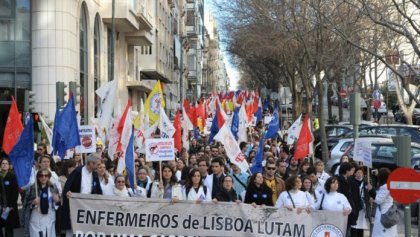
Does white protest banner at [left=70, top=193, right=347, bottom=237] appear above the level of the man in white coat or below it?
below

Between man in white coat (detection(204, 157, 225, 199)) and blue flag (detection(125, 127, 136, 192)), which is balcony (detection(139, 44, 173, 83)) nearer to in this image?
blue flag (detection(125, 127, 136, 192))

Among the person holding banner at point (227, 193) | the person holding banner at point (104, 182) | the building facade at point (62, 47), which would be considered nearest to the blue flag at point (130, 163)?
the person holding banner at point (104, 182)

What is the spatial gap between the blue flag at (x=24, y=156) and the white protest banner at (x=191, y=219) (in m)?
0.77

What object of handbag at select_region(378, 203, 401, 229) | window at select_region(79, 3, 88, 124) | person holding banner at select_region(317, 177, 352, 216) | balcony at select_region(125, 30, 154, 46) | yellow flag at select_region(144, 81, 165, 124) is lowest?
handbag at select_region(378, 203, 401, 229)

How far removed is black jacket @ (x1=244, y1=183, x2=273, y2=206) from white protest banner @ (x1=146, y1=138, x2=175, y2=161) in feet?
8.36

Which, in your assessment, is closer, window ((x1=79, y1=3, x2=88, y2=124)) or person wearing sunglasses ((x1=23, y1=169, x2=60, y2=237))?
person wearing sunglasses ((x1=23, y1=169, x2=60, y2=237))

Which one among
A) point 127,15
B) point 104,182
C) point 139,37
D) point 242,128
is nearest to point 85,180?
point 104,182

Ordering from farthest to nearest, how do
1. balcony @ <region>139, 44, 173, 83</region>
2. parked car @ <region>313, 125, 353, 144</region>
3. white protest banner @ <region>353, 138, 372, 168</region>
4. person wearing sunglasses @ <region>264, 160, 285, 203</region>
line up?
balcony @ <region>139, 44, 173, 83</region>, parked car @ <region>313, 125, 353, 144</region>, white protest banner @ <region>353, 138, 372, 168</region>, person wearing sunglasses @ <region>264, 160, 285, 203</region>

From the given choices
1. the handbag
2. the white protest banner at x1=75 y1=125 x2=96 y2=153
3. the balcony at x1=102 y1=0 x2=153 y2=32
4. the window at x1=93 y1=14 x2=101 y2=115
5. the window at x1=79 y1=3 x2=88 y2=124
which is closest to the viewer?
the handbag

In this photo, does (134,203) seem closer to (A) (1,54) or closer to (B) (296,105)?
(A) (1,54)

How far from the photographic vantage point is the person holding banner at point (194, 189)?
915 cm

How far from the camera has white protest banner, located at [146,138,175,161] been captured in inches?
453

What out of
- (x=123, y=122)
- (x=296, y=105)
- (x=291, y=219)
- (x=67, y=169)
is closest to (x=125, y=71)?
(x=296, y=105)

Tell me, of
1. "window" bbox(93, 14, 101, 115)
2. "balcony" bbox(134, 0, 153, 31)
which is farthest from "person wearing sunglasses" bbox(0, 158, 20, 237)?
"balcony" bbox(134, 0, 153, 31)
